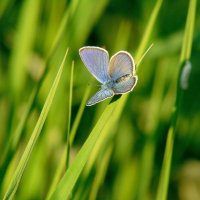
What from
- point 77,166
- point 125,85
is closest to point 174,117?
point 125,85

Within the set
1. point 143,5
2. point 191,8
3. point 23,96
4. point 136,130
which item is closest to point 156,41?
point 143,5

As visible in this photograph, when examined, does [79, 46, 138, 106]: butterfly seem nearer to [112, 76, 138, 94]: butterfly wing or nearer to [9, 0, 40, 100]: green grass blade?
[112, 76, 138, 94]: butterfly wing

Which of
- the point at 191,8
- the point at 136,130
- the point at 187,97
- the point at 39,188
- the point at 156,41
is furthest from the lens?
the point at 187,97

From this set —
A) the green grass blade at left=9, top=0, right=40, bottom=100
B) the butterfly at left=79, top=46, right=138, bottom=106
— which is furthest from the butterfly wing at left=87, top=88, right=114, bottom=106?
the green grass blade at left=9, top=0, right=40, bottom=100

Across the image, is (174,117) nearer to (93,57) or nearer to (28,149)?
(93,57)

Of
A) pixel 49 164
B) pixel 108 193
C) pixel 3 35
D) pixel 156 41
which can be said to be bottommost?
pixel 108 193

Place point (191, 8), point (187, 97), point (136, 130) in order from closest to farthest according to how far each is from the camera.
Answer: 1. point (191, 8)
2. point (136, 130)
3. point (187, 97)

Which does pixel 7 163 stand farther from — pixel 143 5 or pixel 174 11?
pixel 174 11

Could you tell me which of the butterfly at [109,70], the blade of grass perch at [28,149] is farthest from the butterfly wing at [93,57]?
the blade of grass perch at [28,149]
